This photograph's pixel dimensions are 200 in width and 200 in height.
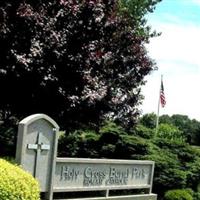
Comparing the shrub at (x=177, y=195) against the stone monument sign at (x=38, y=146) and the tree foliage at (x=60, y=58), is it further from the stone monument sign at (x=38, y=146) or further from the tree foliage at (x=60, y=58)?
the stone monument sign at (x=38, y=146)

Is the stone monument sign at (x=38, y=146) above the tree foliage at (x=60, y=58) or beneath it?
beneath

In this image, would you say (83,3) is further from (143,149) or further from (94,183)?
(143,149)

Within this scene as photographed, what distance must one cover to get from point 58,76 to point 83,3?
1.50 meters

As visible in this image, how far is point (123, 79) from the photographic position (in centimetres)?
1441

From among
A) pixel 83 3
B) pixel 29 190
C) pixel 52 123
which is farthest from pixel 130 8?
pixel 29 190

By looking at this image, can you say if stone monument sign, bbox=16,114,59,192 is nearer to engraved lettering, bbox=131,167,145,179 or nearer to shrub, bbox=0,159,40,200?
shrub, bbox=0,159,40,200

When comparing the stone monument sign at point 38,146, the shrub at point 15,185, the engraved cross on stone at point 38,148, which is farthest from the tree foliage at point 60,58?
the shrub at point 15,185

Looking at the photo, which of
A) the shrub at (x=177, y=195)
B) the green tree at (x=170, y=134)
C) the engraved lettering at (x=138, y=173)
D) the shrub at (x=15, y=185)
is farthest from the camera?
the green tree at (x=170, y=134)

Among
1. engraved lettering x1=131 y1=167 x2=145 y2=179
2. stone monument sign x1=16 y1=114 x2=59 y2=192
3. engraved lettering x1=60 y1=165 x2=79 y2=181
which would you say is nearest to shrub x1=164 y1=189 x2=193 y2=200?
engraved lettering x1=131 y1=167 x2=145 y2=179

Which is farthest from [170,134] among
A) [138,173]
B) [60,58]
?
[60,58]

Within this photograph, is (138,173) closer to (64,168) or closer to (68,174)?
(68,174)

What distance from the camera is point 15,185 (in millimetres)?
7367

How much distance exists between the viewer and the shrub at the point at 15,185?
282 inches

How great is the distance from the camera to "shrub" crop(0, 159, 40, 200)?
715cm
